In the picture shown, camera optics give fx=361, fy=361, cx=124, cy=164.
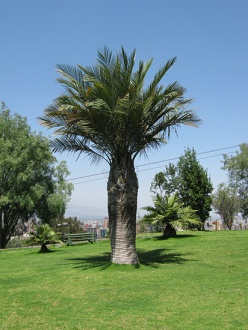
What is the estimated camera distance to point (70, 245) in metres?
19.9

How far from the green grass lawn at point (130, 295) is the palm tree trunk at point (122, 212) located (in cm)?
42

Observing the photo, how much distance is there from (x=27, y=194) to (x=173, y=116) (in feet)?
56.3

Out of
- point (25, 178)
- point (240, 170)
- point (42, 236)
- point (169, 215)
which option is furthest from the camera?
point (240, 170)

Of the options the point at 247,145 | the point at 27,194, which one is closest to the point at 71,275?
Answer: the point at 27,194

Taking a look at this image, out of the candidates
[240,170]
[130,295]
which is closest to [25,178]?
[130,295]

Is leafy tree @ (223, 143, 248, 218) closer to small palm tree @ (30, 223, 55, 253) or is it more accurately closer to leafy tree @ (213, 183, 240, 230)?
leafy tree @ (213, 183, 240, 230)

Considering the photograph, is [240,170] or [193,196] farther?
[240,170]

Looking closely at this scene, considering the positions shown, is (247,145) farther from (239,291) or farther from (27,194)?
(239,291)

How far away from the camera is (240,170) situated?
4791cm

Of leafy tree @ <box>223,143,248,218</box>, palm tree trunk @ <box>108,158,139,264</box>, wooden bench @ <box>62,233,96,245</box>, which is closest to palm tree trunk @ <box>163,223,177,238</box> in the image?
wooden bench @ <box>62,233,96,245</box>

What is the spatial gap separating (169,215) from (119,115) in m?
9.17

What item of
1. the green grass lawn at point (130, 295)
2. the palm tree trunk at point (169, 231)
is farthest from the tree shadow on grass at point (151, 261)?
the palm tree trunk at point (169, 231)

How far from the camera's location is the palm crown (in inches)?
388

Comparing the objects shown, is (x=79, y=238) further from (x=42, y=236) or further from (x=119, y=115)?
(x=119, y=115)
